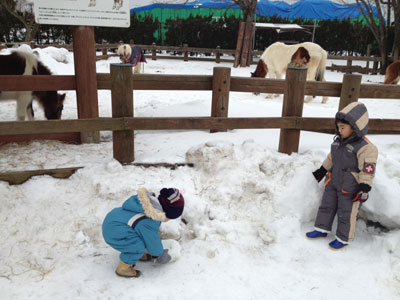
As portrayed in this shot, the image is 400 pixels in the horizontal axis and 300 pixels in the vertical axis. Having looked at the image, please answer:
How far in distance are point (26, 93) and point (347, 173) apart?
4.98 m

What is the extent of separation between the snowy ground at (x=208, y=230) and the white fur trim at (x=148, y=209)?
0.54 meters

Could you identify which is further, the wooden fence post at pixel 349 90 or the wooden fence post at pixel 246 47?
the wooden fence post at pixel 246 47

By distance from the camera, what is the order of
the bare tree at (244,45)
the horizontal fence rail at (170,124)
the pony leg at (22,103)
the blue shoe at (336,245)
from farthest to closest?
the bare tree at (244,45), the pony leg at (22,103), the horizontal fence rail at (170,124), the blue shoe at (336,245)

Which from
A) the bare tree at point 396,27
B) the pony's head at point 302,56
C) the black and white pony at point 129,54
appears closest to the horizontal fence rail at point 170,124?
the pony's head at point 302,56

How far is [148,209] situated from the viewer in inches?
107

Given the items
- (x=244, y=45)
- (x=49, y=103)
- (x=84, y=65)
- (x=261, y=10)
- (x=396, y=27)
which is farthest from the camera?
(x=261, y=10)

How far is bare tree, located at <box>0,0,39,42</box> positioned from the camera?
68.3 ft

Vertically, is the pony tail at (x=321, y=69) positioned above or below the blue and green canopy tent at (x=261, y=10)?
below

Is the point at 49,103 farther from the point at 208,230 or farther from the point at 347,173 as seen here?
the point at 347,173

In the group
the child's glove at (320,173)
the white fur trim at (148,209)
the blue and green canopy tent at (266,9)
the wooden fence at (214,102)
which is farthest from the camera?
the blue and green canopy tent at (266,9)

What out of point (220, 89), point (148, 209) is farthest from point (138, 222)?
point (220, 89)

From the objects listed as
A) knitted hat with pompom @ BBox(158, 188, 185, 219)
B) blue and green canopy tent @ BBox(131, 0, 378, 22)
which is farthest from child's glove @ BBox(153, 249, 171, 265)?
blue and green canopy tent @ BBox(131, 0, 378, 22)

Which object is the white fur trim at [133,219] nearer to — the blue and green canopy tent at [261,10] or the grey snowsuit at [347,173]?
the grey snowsuit at [347,173]

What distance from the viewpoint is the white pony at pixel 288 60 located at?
9859 millimetres
